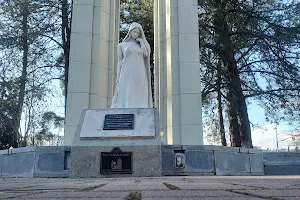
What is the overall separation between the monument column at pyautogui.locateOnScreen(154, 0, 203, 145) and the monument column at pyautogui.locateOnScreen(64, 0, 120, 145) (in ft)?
5.79

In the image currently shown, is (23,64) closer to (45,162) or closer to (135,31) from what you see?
(135,31)

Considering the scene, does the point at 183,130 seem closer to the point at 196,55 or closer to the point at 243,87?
the point at 196,55

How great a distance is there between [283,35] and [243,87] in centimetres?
260

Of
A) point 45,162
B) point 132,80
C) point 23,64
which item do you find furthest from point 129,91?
point 23,64

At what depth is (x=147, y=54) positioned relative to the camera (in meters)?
8.43

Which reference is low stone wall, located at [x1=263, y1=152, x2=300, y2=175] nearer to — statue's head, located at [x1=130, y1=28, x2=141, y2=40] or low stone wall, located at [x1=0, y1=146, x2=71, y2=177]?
statue's head, located at [x1=130, y1=28, x2=141, y2=40]

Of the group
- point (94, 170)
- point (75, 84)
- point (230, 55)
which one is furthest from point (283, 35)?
point (94, 170)

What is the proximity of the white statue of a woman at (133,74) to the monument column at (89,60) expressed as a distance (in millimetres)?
1907

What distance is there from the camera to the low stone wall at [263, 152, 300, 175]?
25.2 ft

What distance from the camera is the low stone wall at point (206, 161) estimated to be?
6277 millimetres

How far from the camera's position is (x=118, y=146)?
5.88 metres

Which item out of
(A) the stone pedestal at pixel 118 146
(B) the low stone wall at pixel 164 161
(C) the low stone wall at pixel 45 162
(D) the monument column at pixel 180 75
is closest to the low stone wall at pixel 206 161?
(B) the low stone wall at pixel 164 161

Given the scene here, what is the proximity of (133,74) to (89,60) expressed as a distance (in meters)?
2.49

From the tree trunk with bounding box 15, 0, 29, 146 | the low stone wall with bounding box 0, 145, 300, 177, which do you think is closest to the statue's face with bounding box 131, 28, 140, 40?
the low stone wall with bounding box 0, 145, 300, 177
